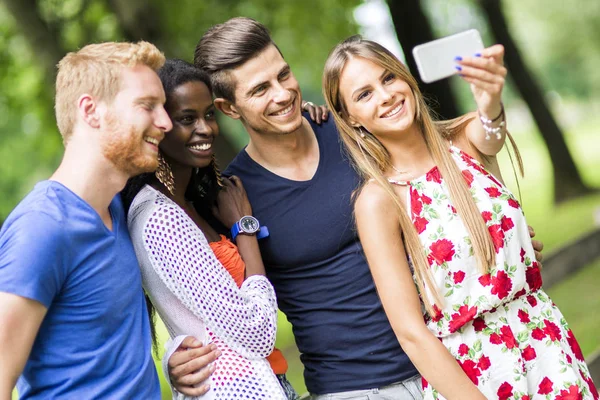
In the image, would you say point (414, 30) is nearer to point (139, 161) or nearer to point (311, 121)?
point (311, 121)

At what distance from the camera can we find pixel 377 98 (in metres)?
3.08

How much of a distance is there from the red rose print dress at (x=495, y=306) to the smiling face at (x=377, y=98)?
0.27 metres

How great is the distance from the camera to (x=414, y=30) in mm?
10133

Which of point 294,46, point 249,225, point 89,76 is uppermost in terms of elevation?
point 89,76

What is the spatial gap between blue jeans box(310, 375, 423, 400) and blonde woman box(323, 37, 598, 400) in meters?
0.09

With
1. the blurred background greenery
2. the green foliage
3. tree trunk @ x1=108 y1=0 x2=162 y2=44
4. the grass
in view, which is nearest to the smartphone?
the blurred background greenery

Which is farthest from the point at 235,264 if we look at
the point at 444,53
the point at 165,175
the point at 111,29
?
the point at 111,29

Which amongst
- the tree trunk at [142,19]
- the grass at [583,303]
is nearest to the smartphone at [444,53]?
the grass at [583,303]

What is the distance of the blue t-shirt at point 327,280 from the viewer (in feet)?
10.4

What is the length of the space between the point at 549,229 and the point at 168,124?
36.0 ft

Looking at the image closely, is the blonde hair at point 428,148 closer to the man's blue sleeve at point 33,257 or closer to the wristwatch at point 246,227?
the wristwatch at point 246,227

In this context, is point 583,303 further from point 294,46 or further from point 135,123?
point 294,46

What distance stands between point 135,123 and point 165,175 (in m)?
0.50

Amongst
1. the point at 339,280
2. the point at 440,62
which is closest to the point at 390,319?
the point at 339,280
